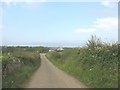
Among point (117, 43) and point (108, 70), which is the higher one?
point (117, 43)

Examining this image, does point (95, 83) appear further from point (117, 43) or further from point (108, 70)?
point (117, 43)

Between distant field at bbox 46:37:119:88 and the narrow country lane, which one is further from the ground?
distant field at bbox 46:37:119:88

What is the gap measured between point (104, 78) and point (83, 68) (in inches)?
214

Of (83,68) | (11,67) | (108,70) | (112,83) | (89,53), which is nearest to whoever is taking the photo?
(112,83)

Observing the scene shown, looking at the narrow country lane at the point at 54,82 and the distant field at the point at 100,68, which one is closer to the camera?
the distant field at the point at 100,68

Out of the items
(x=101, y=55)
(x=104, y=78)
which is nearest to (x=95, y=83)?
(x=104, y=78)

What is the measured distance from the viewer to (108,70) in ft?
57.5

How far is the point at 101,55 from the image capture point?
20.2m

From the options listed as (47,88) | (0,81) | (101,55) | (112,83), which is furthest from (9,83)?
(101,55)

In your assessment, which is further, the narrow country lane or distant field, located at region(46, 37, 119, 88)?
the narrow country lane

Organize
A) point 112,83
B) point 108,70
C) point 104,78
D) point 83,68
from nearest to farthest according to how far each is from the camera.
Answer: point 112,83 → point 104,78 → point 108,70 → point 83,68

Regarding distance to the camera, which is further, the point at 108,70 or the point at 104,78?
the point at 108,70

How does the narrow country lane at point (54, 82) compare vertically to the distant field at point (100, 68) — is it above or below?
below

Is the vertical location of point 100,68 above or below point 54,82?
above
